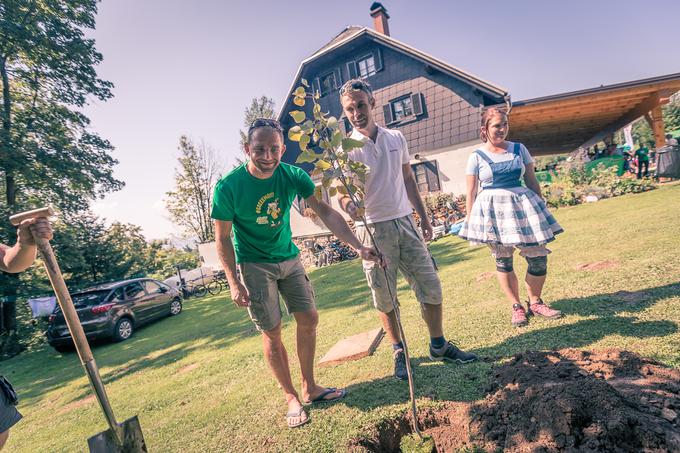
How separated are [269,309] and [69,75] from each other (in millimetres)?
17795

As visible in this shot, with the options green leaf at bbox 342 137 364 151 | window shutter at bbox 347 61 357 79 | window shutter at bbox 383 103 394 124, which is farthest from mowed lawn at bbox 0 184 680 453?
window shutter at bbox 347 61 357 79

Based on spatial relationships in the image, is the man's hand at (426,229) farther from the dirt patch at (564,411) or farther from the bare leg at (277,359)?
the bare leg at (277,359)

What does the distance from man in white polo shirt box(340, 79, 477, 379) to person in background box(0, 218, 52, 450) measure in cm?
201

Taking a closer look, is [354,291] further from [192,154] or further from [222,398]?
[192,154]

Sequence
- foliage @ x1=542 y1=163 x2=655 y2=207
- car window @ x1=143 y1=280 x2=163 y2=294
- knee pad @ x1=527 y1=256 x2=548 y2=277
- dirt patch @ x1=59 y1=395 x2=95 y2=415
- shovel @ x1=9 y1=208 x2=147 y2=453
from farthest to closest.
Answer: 1. car window @ x1=143 y1=280 x2=163 y2=294
2. foliage @ x1=542 y1=163 x2=655 y2=207
3. dirt patch @ x1=59 y1=395 x2=95 y2=415
4. knee pad @ x1=527 y1=256 x2=548 y2=277
5. shovel @ x1=9 y1=208 x2=147 y2=453

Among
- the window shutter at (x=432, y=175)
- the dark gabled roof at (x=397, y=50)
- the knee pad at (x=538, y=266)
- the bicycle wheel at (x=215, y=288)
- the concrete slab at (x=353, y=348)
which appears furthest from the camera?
the bicycle wheel at (x=215, y=288)

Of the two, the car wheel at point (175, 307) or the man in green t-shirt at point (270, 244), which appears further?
the car wheel at point (175, 307)

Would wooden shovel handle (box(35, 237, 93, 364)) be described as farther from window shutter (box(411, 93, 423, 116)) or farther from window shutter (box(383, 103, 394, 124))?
window shutter (box(383, 103, 394, 124))

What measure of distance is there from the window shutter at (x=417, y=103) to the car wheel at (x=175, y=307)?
13873 mm

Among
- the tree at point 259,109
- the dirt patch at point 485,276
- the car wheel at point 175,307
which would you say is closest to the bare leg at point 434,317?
the dirt patch at point 485,276

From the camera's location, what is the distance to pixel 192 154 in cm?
3306

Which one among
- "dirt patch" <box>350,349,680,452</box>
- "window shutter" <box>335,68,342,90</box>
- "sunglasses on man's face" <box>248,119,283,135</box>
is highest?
"window shutter" <box>335,68,342,90</box>

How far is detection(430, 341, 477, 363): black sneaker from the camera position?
8.98 feet

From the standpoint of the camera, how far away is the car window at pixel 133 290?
10493 mm
